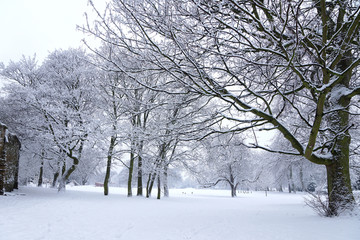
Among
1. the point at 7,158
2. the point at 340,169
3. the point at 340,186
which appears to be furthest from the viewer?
the point at 7,158

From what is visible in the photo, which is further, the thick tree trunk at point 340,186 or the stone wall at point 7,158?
the stone wall at point 7,158

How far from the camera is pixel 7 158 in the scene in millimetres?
12547

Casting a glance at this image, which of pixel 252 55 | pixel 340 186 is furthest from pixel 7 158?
pixel 340 186

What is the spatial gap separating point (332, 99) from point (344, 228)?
330 cm

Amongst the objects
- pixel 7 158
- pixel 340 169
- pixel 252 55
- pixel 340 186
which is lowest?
pixel 340 186

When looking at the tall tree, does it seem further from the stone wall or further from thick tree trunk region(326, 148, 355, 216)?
the stone wall

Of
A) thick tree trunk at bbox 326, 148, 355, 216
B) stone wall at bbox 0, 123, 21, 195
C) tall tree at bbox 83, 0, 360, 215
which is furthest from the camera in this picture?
stone wall at bbox 0, 123, 21, 195

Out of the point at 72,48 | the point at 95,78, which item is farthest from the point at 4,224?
the point at 72,48

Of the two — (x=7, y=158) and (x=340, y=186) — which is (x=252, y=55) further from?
(x=7, y=158)

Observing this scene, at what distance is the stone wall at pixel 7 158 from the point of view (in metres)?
11.5

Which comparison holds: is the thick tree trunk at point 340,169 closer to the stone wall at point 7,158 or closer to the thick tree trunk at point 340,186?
the thick tree trunk at point 340,186

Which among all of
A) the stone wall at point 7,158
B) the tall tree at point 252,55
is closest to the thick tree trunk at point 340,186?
the tall tree at point 252,55

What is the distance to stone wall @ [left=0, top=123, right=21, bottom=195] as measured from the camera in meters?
11.5

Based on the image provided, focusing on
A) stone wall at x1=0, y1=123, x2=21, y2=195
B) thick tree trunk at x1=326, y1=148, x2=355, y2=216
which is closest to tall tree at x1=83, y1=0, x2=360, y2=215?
thick tree trunk at x1=326, y1=148, x2=355, y2=216
